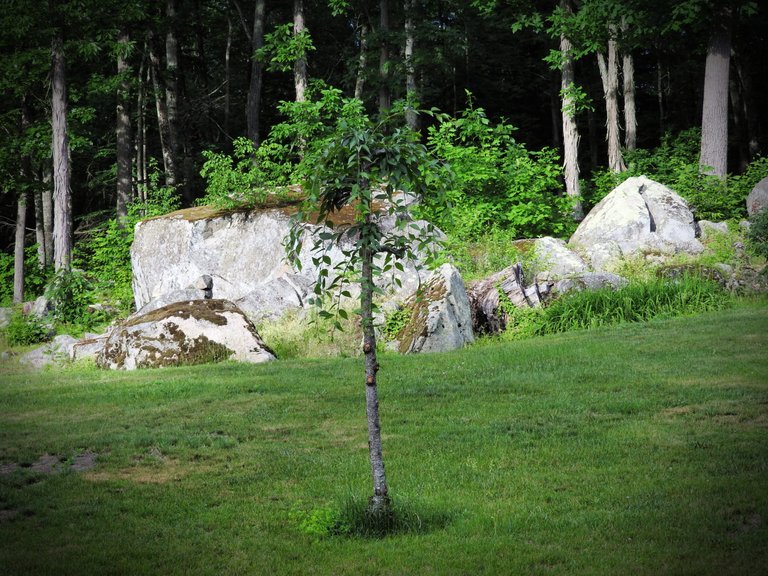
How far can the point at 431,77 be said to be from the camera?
3291cm

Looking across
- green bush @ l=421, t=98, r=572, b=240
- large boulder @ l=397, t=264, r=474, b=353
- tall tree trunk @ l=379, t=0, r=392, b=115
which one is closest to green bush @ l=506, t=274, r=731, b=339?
large boulder @ l=397, t=264, r=474, b=353

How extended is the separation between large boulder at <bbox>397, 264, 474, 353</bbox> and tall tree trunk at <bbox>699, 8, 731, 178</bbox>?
8.71 m

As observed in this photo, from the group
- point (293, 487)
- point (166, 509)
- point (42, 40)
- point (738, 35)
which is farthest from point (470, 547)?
point (738, 35)

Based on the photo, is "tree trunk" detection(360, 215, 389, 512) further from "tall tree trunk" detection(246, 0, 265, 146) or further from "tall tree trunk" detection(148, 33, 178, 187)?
"tall tree trunk" detection(148, 33, 178, 187)

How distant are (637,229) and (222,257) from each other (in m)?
8.02

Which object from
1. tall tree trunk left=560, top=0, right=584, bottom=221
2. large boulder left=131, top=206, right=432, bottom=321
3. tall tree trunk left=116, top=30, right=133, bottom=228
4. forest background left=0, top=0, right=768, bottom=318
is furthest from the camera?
tall tree trunk left=116, top=30, right=133, bottom=228

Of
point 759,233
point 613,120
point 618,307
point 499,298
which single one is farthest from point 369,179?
point 613,120

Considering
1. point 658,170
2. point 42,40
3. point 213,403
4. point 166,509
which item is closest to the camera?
point 166,509

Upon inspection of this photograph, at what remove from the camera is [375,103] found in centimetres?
3188

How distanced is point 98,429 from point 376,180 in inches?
175

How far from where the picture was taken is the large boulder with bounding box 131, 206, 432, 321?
14.5 meters

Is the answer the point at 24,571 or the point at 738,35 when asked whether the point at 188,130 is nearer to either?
the point at 738,35

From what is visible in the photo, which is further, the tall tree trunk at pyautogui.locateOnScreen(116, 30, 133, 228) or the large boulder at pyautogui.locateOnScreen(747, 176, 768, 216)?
the tall tree trunk at pyautogui.locateOnScreen(116, 30, 133, 228)

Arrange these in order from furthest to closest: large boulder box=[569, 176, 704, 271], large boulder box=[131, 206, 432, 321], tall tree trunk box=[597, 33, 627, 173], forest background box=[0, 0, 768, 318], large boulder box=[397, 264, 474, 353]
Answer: tall tree trunk box=[597, 33, 627, 173], forest background box=[0, 0, 768, 318], large boulder box=[569, 176, 704, 271], large boulder box=[131, 206, 432, 321], large boulder box=[397, 264, 474, 353]
